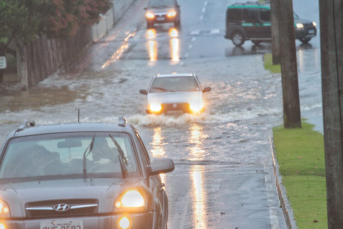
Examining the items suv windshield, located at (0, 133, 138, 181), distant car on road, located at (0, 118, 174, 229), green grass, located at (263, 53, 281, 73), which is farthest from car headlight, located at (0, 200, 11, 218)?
green grass, located at (263, 53, 281, 73)

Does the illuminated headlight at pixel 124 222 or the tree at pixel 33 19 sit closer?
the illuminated headlight at pixel 124 222

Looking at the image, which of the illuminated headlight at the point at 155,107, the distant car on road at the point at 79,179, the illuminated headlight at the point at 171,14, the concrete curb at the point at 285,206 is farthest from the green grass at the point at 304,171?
the illuminated headlight at the point at 171,14

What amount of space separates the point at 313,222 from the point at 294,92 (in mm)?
10127

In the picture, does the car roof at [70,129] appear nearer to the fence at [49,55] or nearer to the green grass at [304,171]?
the green grass at [304,171]

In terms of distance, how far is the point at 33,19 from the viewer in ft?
96.3

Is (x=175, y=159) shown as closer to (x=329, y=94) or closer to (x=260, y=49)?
(x=329, y=94)

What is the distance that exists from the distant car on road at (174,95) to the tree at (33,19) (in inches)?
317

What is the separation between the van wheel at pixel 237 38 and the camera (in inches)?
1725

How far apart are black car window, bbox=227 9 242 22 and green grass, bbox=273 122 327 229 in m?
23.2

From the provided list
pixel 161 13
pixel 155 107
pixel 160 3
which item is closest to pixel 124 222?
pixel 155 107

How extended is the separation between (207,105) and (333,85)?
21.6 meters

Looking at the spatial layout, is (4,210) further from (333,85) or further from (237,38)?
(237,38)

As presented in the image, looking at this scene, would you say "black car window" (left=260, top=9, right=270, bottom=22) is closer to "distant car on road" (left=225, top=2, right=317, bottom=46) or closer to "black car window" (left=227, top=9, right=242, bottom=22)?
"distant car on road" (left=225, top=2, right=317, bottom=46)

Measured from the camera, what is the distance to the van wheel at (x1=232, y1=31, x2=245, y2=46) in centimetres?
4381
